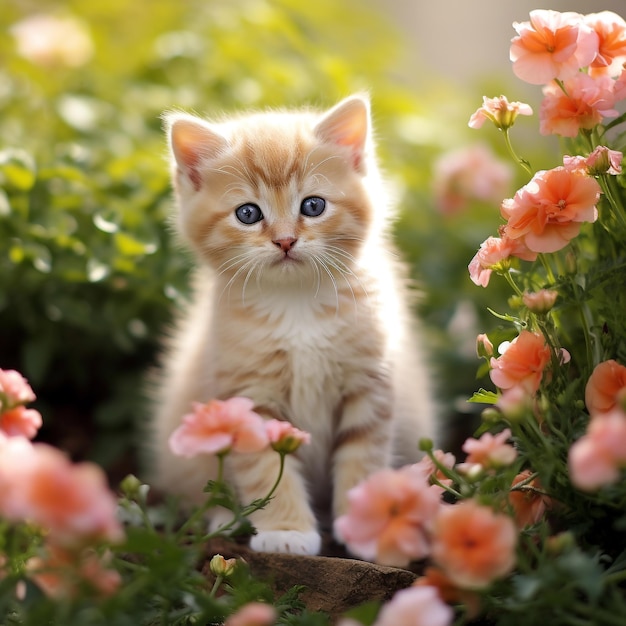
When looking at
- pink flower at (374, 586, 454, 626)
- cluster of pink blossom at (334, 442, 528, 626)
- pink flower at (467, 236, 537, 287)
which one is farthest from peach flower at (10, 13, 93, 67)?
pink flower at (374, 586, 454, 626)

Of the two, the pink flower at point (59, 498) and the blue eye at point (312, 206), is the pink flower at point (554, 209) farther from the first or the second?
the pink flower at point (59, 498)

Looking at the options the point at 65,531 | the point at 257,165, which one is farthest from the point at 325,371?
the point at 65,531

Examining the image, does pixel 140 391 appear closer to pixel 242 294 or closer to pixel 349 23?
pixel 242 294

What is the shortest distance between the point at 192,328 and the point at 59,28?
1315 mm

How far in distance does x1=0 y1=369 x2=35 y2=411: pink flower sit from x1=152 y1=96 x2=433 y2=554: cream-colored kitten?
0.49 metres

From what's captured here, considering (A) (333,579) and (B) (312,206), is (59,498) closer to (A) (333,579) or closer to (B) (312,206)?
(A) (333,579)

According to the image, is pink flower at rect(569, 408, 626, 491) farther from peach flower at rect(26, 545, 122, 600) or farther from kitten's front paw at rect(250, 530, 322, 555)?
kitten's front paw at rect(250, 530, 322, 555)

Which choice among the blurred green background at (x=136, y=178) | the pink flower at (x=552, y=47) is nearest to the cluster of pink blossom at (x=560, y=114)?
the pink flower at (x=552, y=47)

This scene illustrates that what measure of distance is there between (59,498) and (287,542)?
0.70m

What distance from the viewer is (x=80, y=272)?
1.82 meters

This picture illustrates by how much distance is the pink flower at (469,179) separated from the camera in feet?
7.82

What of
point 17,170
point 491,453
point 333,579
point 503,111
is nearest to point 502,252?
point 503,111

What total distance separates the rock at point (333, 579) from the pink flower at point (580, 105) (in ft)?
2.38

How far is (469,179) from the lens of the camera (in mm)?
2381
